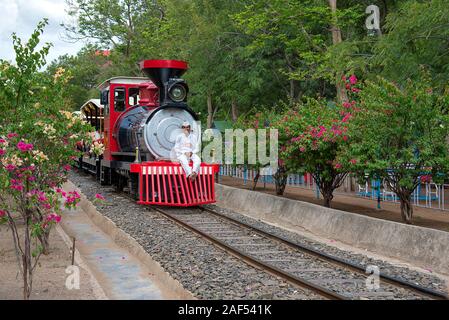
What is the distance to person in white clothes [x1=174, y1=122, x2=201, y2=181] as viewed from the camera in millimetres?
16109

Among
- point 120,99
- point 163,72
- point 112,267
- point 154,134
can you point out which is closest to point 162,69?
point 163,72

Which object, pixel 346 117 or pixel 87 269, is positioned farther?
pixel 346 117

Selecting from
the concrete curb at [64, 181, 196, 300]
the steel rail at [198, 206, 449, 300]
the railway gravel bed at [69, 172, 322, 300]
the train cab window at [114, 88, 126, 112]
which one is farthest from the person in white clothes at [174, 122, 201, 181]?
the train cab window at [114, 88, 126, 112]

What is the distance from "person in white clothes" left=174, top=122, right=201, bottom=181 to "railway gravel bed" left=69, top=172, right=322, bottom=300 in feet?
5.32

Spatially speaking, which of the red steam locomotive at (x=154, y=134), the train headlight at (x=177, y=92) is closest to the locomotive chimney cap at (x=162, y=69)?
the red steam locomotive at (x=154, y=134)

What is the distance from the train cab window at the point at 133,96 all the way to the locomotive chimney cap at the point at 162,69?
9.50ft

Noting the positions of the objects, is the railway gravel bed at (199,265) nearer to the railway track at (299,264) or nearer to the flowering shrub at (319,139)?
the railway track at (299,264)

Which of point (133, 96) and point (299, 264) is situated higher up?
point (133, 96)

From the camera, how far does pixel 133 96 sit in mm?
20172

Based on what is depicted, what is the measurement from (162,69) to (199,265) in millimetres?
8762

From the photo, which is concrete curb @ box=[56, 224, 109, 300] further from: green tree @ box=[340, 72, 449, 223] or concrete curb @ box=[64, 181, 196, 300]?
green tree @ box=[340, 72, 449, 223]

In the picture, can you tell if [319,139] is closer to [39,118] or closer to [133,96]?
[39,118]
